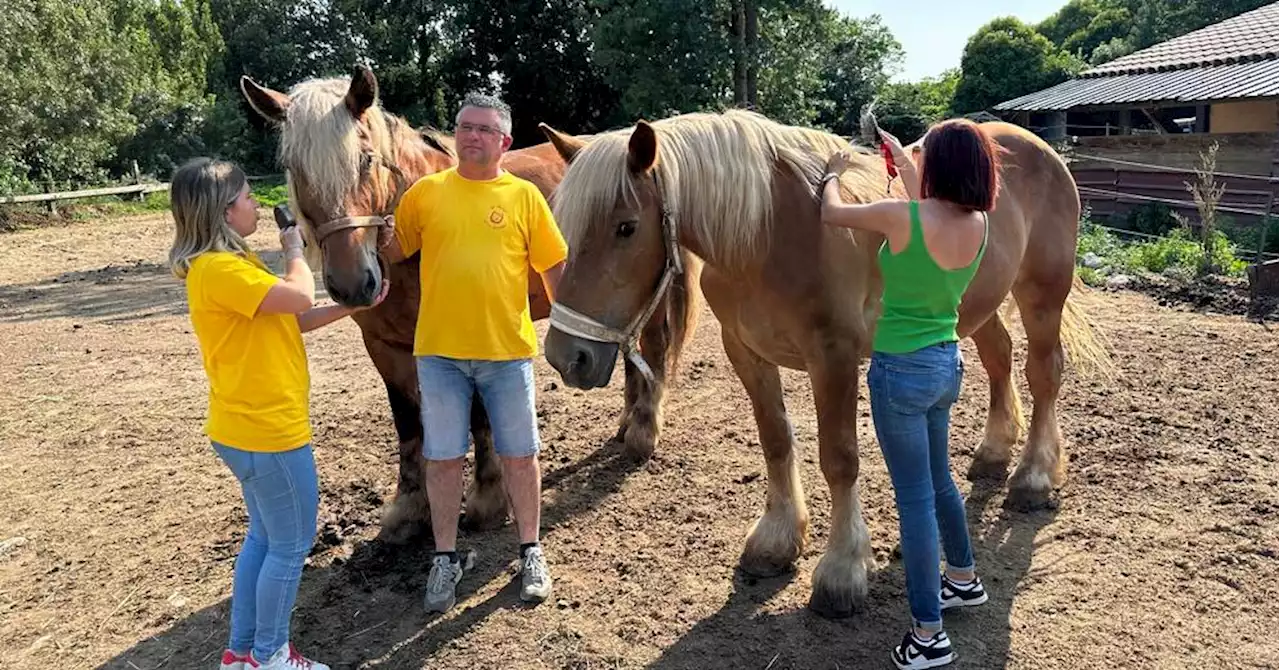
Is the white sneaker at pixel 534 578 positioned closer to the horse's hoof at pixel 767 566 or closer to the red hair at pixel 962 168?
the horse's hoof at pixel 767 566

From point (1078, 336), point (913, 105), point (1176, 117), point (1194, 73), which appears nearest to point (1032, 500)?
point (1078, 336)

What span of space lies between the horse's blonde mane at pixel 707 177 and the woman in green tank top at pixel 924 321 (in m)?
0.24

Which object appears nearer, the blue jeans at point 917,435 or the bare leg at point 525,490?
the blue jeans at point 917,435

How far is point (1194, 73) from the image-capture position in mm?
18438

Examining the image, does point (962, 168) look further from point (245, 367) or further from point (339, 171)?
point (245, 367)

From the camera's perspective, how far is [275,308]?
7.42 feet

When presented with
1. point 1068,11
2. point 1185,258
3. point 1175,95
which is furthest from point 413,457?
point 1068,11

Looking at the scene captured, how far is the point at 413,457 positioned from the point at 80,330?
6.41 metres

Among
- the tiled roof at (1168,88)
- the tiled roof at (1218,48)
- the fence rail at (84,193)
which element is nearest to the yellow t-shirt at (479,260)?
the tiled roof at (1168,88)

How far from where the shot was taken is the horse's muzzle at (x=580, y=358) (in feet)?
8.10

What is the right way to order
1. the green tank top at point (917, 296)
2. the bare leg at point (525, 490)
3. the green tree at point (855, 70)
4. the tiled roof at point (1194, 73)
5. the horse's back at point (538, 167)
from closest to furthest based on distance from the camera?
the green tank top at point (917, 296), the bare leg at point (525, 490), the horse's back at point (538, 167), the tiled roof at point (1194, 73), the green tree at point (855, 70)

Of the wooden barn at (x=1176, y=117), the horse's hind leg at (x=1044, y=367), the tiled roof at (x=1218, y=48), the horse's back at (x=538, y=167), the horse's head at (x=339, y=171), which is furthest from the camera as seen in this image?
the tiled roof at (x=1218, y=48)

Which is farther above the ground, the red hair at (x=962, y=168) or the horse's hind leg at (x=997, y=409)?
the red hair at (x=962, y=168)

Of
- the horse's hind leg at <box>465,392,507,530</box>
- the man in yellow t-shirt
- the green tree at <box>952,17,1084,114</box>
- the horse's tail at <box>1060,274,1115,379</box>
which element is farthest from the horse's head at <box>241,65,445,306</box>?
the green tree at <box>952,17,1084,114</box>
